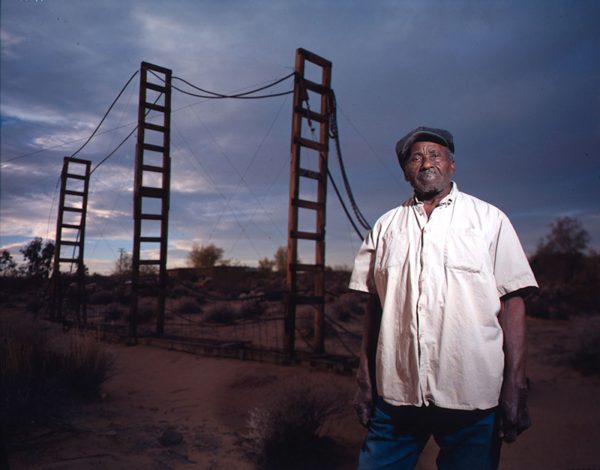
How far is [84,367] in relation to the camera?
5930 millimetres

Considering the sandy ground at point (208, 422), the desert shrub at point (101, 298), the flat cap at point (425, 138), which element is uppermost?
the flat cap at point (425, 138)

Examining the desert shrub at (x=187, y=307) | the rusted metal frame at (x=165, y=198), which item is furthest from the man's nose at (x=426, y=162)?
the desert shrub at (x=187, y=307)

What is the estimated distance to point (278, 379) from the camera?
7.01 metres

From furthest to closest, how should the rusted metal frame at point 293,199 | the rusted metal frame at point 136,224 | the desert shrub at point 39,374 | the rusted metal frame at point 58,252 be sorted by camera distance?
the rusted metal frame at point 58,252, the rusted metal frame at point 136,224, the rusted metal frame at point 293,199, the desert shrub at point 39,374

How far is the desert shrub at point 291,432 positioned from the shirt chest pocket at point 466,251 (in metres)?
3.40

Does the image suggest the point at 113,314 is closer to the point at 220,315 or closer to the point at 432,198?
the point at 220,315

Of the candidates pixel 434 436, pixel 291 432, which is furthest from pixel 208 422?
pixel 434 436

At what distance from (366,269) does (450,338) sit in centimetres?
55

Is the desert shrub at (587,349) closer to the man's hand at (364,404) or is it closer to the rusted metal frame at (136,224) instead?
the man's hand at (364,404)

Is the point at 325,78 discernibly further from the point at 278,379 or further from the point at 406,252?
the point at 406,252

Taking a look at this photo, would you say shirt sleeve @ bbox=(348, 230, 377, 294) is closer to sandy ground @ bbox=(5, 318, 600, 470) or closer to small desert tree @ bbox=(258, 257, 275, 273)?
sandy ground @ bbox=(5, 318, 600, 470)

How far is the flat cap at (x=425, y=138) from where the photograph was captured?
86.2 inches

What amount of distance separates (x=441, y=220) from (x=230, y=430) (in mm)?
4181

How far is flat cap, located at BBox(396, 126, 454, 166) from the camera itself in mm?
2189
